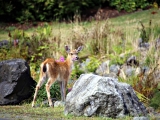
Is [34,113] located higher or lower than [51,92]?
higher

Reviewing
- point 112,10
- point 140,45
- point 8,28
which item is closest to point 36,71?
point 140,45

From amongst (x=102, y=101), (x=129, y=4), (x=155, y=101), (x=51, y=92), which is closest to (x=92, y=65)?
(x=51, y=92)

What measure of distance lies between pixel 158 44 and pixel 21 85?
6390mm

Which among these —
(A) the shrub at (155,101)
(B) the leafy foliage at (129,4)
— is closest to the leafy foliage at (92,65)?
(A) the shrub at (155,101)

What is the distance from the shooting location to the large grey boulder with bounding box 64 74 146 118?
→ 995 centimetres

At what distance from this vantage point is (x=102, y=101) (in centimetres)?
995

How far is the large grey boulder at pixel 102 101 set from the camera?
32.7 ft

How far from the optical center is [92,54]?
728 inches

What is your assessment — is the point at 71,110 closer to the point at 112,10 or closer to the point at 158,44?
the point at 158,44

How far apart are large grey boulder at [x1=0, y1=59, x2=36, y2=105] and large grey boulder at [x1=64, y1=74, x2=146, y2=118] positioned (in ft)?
7.58

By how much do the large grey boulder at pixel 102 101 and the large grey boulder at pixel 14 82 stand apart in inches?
91.0

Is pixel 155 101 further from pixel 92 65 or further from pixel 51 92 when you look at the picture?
pixel 92 65

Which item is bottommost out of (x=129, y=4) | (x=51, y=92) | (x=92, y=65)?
(x=92, y=65)

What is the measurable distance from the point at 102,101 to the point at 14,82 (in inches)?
126
